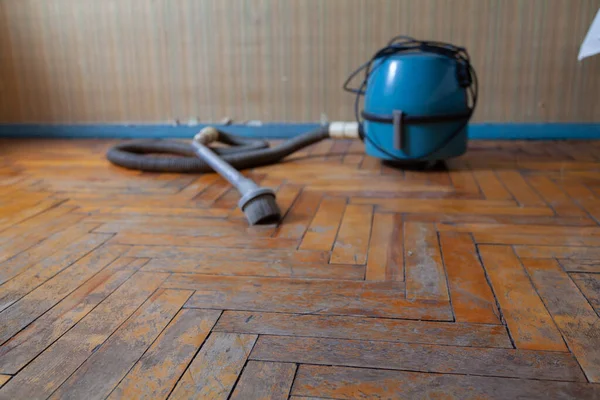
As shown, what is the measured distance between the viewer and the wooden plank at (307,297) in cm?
94

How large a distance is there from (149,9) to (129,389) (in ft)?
7.25

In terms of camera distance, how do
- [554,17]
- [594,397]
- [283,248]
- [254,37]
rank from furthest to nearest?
1. [254,37]
2. [554,17]
3. [283,248]
4. [594,397]

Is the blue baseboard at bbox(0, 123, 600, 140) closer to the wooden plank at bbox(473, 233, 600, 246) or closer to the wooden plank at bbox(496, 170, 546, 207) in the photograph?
the wooden plank at bbox(496, 170, 546, 207)

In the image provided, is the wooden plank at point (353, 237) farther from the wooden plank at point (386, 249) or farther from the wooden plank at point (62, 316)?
the wooden plank at point (62, 316)

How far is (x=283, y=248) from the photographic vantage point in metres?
1.24

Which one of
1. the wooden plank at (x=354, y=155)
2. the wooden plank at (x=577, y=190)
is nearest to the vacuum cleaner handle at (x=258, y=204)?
the wooden plank at (x=354, y=155)

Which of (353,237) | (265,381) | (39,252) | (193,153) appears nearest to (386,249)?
(353,237)

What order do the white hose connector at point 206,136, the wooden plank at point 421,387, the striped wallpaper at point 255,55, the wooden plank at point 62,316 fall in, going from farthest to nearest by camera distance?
1. the striped wallpaper at point 255,55
2. the white hose connector at point 206,136
3. the wooden plank at point 62,316
4. the wooden plank at point 421,387

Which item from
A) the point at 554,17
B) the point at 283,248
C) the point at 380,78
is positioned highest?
the point at 554,17

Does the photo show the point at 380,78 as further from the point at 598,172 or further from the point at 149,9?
the point at 149,9

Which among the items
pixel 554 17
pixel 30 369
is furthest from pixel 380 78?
pixel 30 369

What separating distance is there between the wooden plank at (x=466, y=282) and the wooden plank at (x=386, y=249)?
3.7 inches

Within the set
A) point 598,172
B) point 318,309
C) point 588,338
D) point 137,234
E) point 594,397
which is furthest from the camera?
point 598,172

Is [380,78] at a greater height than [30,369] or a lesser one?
greater
